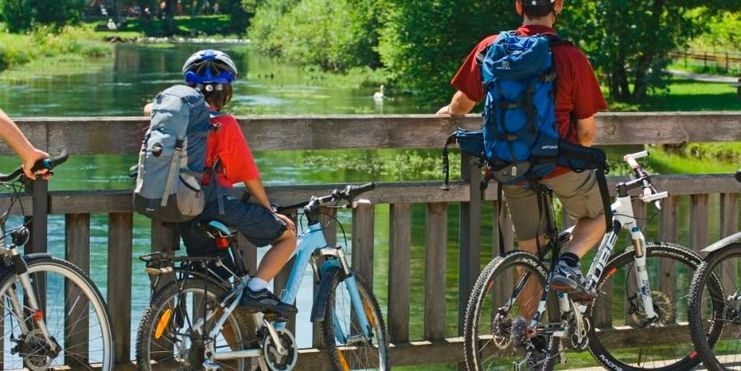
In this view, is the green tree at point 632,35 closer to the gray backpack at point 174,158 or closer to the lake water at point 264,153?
the lake water at point 264,153

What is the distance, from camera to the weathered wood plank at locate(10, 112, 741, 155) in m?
5.27

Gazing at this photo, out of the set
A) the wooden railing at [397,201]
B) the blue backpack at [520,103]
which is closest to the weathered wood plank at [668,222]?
the wooden railing at [397,201]

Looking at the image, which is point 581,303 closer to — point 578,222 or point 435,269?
point 578,222

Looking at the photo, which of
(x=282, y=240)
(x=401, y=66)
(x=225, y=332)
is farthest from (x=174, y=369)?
(x=401, y=66)

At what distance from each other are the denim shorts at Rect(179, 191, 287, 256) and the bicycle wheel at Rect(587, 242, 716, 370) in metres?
1.35

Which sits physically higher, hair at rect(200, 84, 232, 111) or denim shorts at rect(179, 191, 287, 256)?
hair at rect(200, 84, 232, 111)

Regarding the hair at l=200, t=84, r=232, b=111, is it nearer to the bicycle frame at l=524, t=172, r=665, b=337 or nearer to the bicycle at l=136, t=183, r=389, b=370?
the bicycle at l=136, t=183, r=389, b=370

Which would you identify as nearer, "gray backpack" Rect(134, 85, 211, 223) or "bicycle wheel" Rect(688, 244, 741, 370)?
"gray backpack" Rect(134, 85, 211, 223)

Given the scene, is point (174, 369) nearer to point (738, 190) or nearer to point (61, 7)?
point (738, 190)

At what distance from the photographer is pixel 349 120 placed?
576cm

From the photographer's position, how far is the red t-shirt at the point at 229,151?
5055mm

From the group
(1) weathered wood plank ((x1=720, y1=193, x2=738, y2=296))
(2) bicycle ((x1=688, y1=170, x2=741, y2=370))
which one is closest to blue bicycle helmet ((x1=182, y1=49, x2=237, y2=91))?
(2) bicycle ((x1=688, y1=170, x2=741, y2=370))

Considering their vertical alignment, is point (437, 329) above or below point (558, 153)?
below

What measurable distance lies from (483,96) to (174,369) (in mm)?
1570
